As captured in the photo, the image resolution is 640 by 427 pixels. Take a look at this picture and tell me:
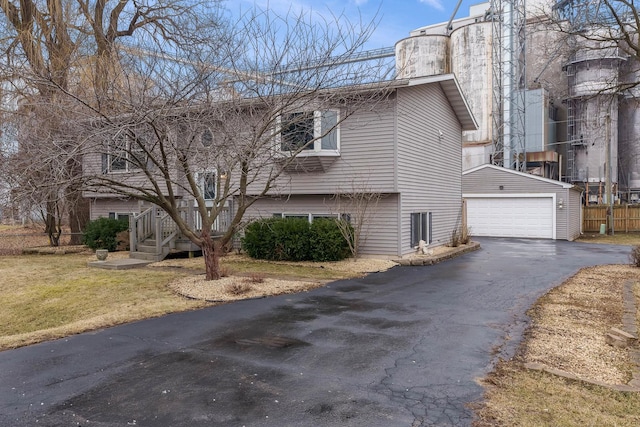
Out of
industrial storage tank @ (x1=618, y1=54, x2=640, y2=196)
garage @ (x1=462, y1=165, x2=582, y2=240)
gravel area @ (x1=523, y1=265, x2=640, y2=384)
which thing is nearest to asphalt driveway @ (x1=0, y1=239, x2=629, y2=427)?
gravel area @ (x1=523, y1=265, x2=640, y2=384)

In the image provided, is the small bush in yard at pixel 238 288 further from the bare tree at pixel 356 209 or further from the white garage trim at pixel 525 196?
the white garage trim at pixel 525 196

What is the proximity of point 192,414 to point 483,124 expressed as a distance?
3333cm

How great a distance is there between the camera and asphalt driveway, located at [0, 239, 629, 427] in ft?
12.9

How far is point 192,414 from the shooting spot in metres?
3.92

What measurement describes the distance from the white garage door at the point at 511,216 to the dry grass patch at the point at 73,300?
1770cm

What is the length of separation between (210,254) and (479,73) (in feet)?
95.9

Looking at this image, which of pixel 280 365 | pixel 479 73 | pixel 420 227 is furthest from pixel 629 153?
pixel 280 365

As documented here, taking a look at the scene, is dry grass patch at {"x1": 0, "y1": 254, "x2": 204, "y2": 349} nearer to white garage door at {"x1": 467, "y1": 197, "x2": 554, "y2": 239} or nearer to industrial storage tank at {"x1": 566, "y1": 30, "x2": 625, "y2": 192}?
white garage door at {"x1": 467, "y1": 197, "x2": 554, "y2": 239}

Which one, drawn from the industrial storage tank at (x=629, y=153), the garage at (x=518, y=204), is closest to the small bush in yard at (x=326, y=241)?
the garage at (x=518, y=204)

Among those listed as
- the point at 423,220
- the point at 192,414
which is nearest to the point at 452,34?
the point at 423,220

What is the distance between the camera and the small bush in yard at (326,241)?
13266 mm

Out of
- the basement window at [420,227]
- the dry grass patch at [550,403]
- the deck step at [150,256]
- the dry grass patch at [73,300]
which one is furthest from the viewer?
the basement window at [420,227]

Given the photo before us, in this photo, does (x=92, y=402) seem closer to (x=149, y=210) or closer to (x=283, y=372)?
(x=283, y=372)

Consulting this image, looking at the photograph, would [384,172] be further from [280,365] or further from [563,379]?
[563,379]
